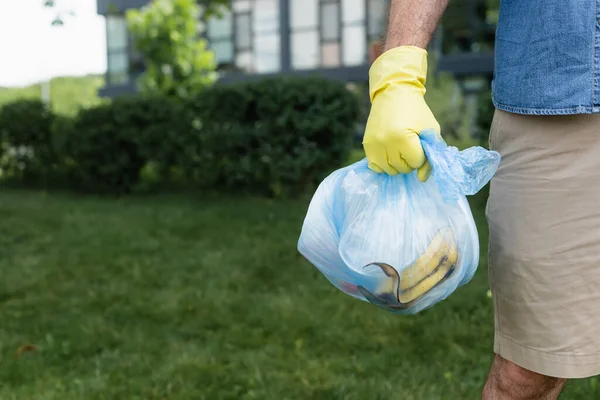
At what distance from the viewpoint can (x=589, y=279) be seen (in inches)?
65.2

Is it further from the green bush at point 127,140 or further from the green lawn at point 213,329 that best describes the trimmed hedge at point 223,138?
the green lawn at point 213,329

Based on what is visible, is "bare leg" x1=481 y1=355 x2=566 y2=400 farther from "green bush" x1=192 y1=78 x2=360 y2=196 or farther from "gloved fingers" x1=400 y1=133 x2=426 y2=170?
"green bush" x1=192 y1=78 x2=360 y2=196

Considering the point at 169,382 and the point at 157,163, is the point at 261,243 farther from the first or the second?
the point at 157,163

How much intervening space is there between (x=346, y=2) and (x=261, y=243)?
14583mm

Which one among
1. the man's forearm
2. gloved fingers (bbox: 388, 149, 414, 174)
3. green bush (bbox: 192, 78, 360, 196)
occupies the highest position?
the man's forearm

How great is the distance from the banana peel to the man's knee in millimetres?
374

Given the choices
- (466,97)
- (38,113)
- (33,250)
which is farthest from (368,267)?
(466,97)

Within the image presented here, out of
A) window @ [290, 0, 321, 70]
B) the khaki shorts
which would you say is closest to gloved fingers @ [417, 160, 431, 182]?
the khaki shorts

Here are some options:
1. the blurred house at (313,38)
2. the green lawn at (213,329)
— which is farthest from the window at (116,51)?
the green lawn at (213,329)

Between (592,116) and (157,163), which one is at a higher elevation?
(592,116)

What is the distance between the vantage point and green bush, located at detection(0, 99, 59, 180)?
10.6 m

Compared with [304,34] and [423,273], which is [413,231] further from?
[304,34]

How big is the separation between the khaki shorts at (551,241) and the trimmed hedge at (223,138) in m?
6.17

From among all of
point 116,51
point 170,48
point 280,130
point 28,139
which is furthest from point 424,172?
point 116,51
